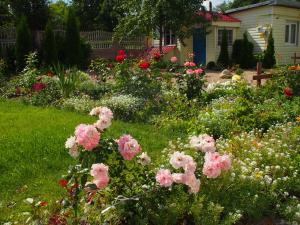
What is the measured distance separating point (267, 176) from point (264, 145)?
3.42 ft

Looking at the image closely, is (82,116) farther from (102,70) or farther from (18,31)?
(18,31)

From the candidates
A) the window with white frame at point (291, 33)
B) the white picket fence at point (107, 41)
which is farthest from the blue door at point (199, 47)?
the window with white frame at point (291, 33)

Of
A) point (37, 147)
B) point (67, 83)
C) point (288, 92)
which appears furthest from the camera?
point (67, 83)

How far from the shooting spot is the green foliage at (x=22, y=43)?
1673 centimetres

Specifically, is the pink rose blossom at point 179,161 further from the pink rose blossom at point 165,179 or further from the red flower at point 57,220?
the red flower at point 57,220

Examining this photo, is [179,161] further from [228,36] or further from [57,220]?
[228,36]

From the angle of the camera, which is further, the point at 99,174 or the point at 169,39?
the point at 169,39

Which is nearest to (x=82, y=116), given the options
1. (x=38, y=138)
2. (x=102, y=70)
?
(x=38, y=138)

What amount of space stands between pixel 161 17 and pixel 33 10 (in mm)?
7370

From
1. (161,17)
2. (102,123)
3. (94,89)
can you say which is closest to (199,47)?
(161,17)

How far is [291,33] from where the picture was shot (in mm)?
22859

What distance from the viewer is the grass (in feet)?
13.7

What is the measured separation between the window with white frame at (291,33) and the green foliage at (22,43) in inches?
530

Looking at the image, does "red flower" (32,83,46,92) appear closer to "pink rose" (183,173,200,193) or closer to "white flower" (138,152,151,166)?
"white flower" (138,152,151,166)
